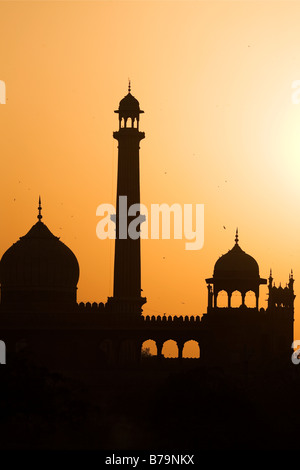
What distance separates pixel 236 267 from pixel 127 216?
6271 millimetres

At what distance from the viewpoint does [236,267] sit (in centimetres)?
9581

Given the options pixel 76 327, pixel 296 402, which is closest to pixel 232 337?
pixel 76 327

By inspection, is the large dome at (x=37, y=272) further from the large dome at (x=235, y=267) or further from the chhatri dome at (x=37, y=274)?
the large dome at (x=235, y=267)

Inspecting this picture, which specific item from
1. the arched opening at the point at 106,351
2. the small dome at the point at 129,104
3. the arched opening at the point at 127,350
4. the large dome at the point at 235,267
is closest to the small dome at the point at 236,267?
the large dome at the point at 235,267

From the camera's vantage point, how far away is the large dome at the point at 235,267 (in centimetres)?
9575

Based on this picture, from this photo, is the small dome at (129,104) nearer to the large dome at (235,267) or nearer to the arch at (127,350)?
the large dome at (235,267)

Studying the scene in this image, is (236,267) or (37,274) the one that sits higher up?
(37,274)

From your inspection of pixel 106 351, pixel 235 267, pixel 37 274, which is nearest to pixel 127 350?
pixel 106 351

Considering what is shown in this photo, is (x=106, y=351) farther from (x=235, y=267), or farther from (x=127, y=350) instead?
(x=235, y=267)

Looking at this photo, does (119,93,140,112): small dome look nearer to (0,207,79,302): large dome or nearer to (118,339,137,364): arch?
(0,207,79,302): large dome

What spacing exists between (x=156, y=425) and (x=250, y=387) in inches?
309

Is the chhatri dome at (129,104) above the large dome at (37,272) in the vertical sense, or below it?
above

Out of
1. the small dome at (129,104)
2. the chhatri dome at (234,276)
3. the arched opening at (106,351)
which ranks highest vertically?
the small dome at (129,104)

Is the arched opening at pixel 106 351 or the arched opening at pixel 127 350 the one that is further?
the arched opening at pixel 127 350
